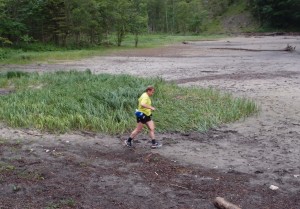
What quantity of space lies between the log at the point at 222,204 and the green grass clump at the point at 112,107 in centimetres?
454

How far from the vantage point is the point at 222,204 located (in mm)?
6164

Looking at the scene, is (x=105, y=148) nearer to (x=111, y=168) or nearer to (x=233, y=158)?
(x=111, y=168)

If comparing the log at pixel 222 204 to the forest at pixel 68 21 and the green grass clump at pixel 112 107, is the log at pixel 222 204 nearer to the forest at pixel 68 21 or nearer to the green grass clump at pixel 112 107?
the green grass clump at pixel 112 107

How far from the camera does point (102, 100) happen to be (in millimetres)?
12391

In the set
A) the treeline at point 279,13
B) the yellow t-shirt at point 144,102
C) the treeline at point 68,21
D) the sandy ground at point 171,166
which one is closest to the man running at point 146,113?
the yellow t-shirt at point 144,102

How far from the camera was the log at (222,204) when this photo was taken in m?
6.06

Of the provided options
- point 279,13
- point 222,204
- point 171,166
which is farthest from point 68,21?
point 279,13

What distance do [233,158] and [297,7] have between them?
61465mm

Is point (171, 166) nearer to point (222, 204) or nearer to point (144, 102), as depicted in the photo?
point (144, 102)

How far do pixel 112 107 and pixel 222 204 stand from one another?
6455 millimetres

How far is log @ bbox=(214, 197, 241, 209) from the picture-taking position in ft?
19.9

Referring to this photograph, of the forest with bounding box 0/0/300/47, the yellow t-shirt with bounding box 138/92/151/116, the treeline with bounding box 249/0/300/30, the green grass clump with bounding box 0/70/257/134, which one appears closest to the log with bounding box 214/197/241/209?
the yellow t-shirt with bounding box 138/92/151/116

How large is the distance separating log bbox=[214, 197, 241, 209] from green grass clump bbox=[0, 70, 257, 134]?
4541 millimetres

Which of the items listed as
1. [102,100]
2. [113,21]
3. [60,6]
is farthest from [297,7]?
[102,100]
